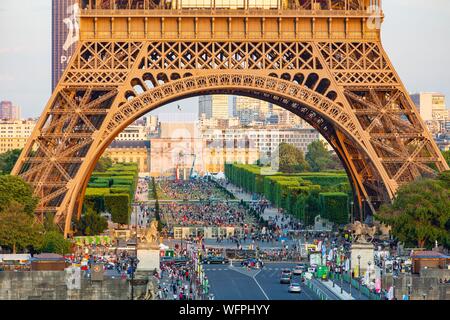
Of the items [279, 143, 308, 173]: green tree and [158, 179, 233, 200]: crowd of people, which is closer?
[158, 179, 233, 200]: crowd of people

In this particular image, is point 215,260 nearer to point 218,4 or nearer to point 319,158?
point 218,4

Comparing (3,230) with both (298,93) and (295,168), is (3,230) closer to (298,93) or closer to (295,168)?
(298,93)

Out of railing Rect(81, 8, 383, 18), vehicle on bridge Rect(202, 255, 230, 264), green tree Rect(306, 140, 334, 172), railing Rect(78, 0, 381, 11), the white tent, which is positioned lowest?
vehicle on bridge Rect(202, 255, 230, 264)

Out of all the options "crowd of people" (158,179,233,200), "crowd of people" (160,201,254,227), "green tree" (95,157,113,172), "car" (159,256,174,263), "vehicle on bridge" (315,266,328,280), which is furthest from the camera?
"green tree" (95,157,113,172)

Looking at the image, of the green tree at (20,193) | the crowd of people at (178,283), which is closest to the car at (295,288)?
the crowd of people at (178,283)

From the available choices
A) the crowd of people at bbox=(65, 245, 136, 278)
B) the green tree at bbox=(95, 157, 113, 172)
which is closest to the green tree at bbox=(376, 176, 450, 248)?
the crowd of people at bbox=(65, 245, 136, 278)

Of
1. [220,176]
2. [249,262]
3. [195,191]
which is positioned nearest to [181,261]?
[249,262]

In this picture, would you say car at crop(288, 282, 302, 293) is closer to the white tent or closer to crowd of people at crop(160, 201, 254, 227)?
crowd of people at crop(160, 201, 254, 227)
